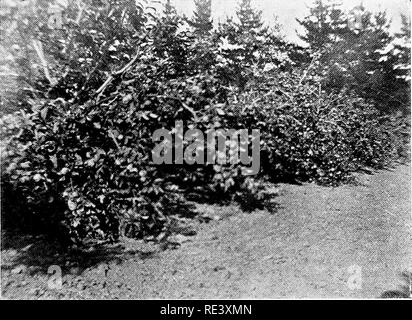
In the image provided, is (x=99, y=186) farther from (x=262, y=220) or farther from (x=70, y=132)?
(x=262, y=220)

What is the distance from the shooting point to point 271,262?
4.60 meters

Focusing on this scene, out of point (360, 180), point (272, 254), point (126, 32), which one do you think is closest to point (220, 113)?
point (272, 254)

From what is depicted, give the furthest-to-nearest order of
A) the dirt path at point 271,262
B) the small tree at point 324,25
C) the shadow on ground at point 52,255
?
the small tree at point 324,25, the shadow on ground at point 52,255, the dirt path at point 271,262

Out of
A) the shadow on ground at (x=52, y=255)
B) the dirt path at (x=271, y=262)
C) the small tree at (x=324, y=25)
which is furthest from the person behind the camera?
the small tree at (x=324, y=25)

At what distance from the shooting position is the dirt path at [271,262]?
391 centimetres

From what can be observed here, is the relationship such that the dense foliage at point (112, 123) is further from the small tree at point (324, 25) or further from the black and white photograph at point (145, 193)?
the small tree at point (324, 25)

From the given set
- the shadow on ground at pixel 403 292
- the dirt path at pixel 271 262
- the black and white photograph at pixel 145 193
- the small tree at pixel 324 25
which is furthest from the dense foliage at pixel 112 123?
the small tree at pixel 324 25

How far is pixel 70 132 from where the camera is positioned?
4.42 metres

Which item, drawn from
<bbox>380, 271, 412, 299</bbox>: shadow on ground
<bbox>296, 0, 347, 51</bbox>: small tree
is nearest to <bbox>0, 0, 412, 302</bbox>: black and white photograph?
<bbox>380, 271, 412, 299</bbox>: shadow on ground

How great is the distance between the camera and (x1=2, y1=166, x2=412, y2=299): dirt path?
3.91 metres

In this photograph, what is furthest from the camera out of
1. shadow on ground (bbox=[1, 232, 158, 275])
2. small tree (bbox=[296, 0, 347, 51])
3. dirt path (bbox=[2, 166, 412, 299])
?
small tree (bbox=[296, 0, 347, 51])

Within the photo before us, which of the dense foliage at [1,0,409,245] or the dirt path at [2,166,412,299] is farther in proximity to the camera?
the dense foliage at [1,0,409,245]

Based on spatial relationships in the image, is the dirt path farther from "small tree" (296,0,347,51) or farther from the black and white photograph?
"small tree" (296,0,347,51)

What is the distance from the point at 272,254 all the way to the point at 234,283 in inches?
39.7
